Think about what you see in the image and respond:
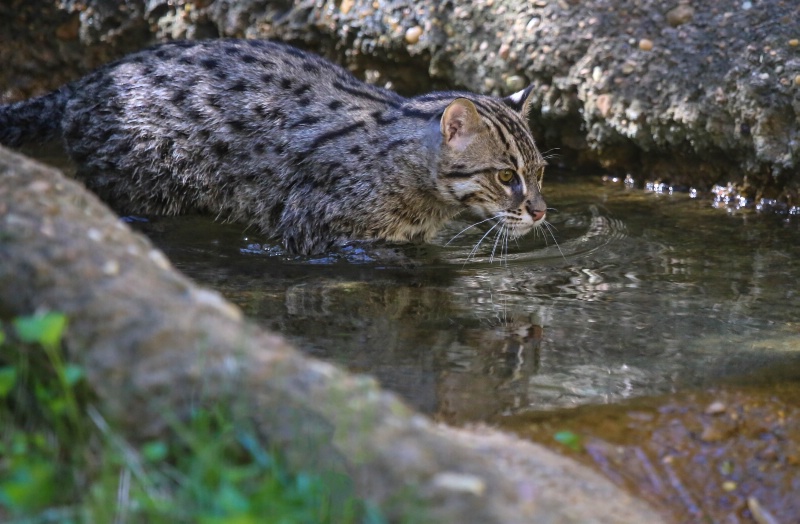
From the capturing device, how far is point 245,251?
7.02m

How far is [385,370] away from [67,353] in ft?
5.55

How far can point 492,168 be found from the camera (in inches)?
262

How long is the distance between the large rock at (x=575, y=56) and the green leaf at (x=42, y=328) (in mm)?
5891

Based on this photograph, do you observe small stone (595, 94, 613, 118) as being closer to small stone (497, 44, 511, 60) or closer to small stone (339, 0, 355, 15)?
small stone (497, 44, 511, 60)

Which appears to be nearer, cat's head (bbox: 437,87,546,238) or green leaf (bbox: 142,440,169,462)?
green leaf (bbox: 142,440,169,462)

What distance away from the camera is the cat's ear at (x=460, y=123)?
21.3ft

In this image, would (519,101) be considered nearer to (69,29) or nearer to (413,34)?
(413,34)

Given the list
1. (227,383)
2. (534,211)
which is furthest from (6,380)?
(534,211)

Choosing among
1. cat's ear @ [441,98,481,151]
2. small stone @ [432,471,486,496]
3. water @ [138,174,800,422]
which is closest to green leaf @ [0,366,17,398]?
small stone @ [432,471,486,496]

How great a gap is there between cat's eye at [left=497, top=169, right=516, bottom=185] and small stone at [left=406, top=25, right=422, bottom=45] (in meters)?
2.76

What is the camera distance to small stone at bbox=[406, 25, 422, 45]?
9008 millimetres

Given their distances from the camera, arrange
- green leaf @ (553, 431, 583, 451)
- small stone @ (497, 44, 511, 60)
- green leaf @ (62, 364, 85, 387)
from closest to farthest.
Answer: green leaf @ (62, 364, 85, 387) → green leaf @ (553, 431, 583, 451) → small stone @ (497, 44, 511, 60)

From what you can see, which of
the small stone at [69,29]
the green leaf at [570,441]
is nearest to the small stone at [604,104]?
the green leaf at [570,441]

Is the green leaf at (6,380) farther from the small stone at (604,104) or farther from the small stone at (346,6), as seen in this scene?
the small stone at (346,6)
